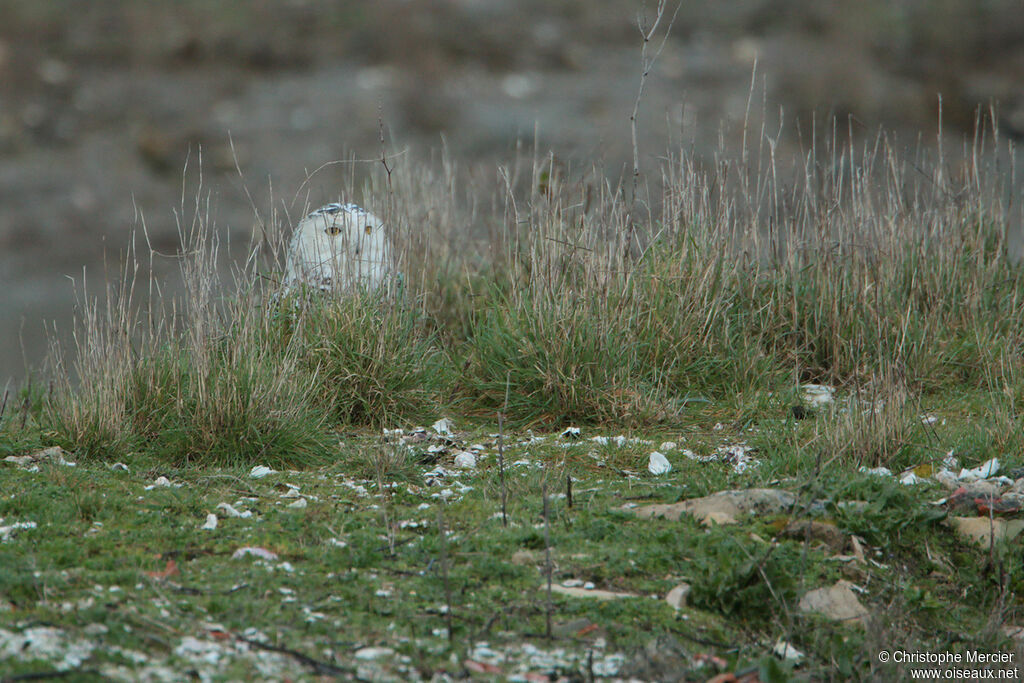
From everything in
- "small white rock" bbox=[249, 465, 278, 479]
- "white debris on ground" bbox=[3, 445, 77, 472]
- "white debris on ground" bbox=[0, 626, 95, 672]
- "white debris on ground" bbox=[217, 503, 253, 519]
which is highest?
"white debris on ground" bbox=[0, 626, 95, 672]

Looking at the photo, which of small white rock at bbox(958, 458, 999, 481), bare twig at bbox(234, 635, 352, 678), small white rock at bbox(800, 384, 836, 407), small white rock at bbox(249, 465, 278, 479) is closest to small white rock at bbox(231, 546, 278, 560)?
bare twig at bbox(234, 635, 352, 678)

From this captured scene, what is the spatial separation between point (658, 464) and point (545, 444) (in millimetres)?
482

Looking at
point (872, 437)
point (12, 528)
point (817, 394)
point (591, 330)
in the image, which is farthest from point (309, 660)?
point (817, 394)

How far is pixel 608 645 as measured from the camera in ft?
7.67

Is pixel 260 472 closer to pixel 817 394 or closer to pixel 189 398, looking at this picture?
pixel 189 398

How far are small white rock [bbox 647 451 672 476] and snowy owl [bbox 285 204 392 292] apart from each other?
148 cm

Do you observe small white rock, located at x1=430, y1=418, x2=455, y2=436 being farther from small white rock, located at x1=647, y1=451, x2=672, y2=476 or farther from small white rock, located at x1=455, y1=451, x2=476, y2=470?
small white rock, located at x1=647, y1=451, x2=672, y2=476

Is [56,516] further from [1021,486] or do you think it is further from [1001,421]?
[1001,421]

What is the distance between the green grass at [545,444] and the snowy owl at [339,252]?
126mm

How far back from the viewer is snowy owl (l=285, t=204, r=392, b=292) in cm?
447

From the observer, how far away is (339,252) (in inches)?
178

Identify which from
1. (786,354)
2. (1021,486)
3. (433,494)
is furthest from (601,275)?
(1021,486)

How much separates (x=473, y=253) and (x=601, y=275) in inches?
70.1

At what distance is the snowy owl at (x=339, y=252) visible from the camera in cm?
447
